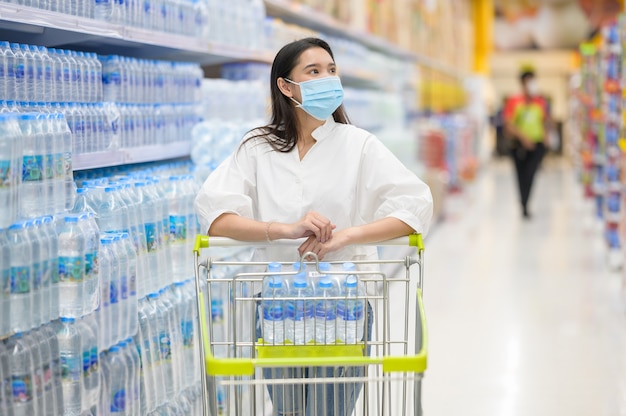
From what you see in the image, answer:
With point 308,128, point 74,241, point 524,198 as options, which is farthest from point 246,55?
point 524,198

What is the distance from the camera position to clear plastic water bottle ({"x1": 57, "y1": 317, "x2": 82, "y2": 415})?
103 inches

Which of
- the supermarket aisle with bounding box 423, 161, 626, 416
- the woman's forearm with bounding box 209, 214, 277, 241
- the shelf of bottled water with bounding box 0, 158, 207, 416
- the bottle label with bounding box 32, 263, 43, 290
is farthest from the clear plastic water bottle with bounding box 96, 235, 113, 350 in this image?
the supermarket aisle with bounding box 423, 161, 626, 416

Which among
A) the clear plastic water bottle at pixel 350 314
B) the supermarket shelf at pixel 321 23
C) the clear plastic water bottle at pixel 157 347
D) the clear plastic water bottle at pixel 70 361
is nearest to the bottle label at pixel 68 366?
the clear plastic water bottle at pixel 70 361

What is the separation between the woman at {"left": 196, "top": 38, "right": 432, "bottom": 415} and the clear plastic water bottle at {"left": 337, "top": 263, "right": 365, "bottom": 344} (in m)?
0.20

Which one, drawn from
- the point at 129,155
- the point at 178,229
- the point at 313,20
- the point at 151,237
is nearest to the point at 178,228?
the point at 178,229

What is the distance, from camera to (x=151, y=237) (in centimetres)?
325

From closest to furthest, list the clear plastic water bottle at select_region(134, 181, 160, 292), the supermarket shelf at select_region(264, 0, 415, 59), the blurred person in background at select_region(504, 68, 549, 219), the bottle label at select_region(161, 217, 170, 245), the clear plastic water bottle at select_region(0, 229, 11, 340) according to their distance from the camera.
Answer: the clear plastic water bottle at select_region(0, 229, 11, 340)
the clear plastic water bottle at select_region(134, 181, 160, 292)
the bottle label at select_region(161, 217, 170, 245)
the supermarket shelf at select_region(264, 0, 415, 59)
the blurred person in background at select_region(504, 68, 549, 219)

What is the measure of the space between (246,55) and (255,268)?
5.56 feet

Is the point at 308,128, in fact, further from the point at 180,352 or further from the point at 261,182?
the point at 180,352

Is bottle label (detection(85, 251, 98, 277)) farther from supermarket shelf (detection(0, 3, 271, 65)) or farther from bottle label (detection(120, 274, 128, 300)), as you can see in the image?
supermarket shelf (detection(0, 3, 271, 65))

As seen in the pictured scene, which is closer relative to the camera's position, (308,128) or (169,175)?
(308,128)

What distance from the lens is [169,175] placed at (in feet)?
12.1

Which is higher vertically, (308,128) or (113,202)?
(308,128)

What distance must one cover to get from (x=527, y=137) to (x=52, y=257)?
9.88m
